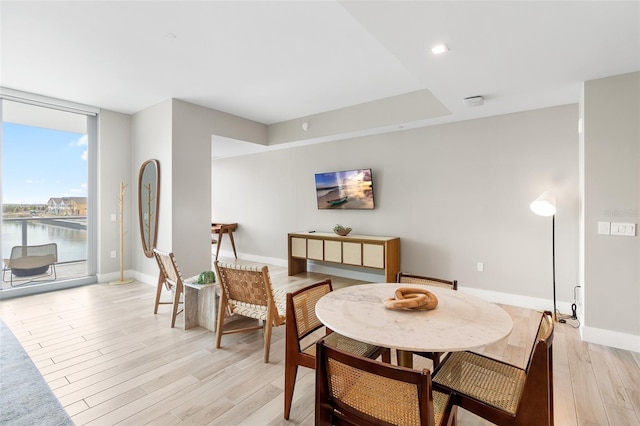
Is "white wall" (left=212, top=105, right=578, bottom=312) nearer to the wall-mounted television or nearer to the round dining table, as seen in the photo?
the wall-mounted television

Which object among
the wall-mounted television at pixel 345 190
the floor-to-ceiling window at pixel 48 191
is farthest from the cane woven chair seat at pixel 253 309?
the floor-to-ceiling window at pixel 48 191

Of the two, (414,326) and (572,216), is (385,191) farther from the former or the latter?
(414,326)

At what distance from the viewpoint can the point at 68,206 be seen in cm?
470

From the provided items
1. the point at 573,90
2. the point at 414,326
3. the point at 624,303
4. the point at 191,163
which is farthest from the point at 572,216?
the point at 191,163

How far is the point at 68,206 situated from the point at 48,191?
32cm

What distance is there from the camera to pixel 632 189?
270 cm

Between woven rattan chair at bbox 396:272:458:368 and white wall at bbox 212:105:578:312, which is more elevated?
white wall at bbox 212:105:578:312

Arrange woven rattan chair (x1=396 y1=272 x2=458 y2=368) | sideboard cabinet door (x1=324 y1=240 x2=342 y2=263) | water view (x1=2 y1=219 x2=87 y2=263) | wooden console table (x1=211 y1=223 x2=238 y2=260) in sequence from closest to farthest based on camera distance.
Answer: woven rattan chair (x1=396 y1=272 x2=458 y2=368), water view (x1=2 y1=219 x2=87 y2=263), sideboard cabinet door (x1=324 y1=240 x2=342 y2=263), wooden console table (x1=211 y1=223 x2=238 y2=260)

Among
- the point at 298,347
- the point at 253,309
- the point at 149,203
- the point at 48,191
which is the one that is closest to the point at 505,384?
the point at 298,347

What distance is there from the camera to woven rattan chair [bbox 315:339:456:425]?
3.37ft

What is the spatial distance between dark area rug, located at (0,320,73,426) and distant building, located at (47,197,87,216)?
2.57m

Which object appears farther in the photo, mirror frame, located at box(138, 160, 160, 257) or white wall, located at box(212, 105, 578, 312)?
mirror frame, located at box(138, 160, 160, 257)

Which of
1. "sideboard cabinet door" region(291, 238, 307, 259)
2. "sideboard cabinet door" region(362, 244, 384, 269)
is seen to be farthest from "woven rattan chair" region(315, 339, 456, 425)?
"sideboard cabinet door" region(291, 238, 307, 259)

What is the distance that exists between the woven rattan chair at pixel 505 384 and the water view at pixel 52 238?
5439mm
